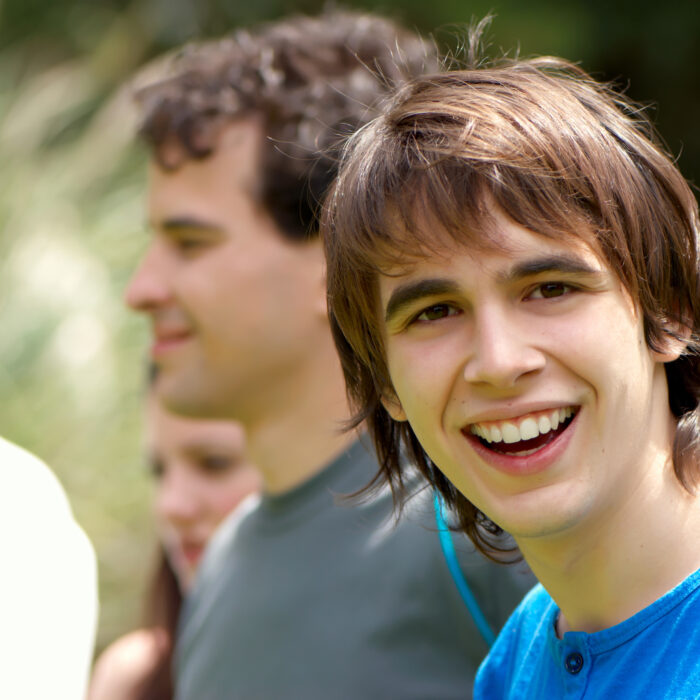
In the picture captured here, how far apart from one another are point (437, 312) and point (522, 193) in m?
0.21

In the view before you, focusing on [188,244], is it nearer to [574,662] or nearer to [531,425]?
[531,425]

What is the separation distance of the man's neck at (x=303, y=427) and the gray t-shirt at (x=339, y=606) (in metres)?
0.04

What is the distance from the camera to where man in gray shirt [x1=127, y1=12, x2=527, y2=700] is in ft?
6.94

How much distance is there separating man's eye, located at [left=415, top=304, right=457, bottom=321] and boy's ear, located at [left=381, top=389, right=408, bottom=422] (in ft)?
0.86

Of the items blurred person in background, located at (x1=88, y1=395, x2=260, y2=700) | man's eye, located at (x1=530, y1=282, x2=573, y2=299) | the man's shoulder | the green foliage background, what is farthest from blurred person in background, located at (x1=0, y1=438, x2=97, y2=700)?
the green foliage background

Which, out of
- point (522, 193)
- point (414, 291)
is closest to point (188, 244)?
point (414, 291)

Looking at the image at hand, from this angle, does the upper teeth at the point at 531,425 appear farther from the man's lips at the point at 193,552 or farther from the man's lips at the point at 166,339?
the man's lips at the point at 193,552

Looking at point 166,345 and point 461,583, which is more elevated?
point 166,345

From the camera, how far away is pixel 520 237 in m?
1.46

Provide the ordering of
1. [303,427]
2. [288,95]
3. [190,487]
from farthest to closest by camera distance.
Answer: [190,487] < [288,95] < [303,427]

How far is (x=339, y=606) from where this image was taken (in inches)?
87.7

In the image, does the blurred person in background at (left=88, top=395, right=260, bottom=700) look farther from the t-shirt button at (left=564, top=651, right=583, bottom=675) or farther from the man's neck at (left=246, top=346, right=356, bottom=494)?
the t-shirt button at (left=564, top=651, right=583, bottom=675)

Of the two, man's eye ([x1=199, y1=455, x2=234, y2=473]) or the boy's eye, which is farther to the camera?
the boy's eye

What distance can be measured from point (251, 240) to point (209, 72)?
59 centimetres
